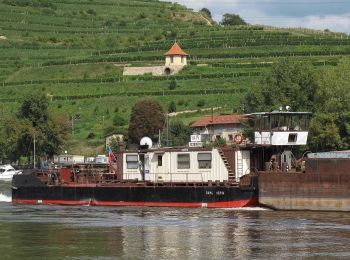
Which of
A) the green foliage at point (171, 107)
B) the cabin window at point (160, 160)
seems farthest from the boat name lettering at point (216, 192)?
the green foliage at point (171, 107)

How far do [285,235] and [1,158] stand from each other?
86.3 metres

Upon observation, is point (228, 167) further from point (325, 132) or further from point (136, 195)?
point (325, 132)

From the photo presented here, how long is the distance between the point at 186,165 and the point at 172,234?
1501 cm

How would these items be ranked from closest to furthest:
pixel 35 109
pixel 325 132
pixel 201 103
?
pixel 325 132 < pixel 35 109 < pixel 201 103

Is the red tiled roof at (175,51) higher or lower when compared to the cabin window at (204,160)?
higher

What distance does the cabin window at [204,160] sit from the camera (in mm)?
58656

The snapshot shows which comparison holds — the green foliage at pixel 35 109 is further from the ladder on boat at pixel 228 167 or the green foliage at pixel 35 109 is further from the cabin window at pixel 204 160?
the ladder on boat at pixel 228 167

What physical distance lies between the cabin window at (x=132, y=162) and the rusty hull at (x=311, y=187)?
33.8 feet

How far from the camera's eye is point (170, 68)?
15412 centimetres

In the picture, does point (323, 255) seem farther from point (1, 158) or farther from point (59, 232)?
point (1, 158)

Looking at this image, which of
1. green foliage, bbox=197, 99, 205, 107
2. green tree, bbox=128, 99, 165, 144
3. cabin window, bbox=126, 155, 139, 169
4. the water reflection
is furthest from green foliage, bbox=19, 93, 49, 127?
the water reflection

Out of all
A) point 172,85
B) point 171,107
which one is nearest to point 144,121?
point 171,107

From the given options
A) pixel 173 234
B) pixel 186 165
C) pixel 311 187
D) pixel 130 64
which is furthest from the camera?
pixel 130 64

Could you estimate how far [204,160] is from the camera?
58750 millimetres
